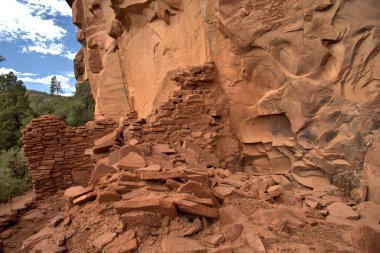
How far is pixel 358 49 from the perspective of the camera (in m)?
3.88

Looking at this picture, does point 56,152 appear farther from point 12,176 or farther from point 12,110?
point 12,110

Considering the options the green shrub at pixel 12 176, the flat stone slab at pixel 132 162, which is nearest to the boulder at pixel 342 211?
the flat stone slab at pixel 132 162

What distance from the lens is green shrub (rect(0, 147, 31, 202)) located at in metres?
7.85

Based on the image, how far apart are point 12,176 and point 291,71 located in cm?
1007

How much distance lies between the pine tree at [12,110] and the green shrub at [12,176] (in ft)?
7.13

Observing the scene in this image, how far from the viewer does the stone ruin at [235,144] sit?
256 centimetres

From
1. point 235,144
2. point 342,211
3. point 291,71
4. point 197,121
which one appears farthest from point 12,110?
point 342,211

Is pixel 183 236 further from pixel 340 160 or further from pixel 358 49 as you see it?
pixel 358 49

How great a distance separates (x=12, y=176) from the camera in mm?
9867

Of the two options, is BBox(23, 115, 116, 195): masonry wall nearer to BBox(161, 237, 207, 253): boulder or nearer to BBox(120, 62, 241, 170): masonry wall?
BBox(120, 62, 241, 170): masonry wall

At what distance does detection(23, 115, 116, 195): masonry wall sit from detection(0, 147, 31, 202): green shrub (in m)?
1.96

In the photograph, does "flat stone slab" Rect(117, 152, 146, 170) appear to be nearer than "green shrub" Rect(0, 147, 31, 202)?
Yes

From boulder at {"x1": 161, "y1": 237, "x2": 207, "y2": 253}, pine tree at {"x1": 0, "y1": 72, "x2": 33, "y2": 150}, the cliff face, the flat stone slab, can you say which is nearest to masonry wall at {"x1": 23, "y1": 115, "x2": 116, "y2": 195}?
the cliff face

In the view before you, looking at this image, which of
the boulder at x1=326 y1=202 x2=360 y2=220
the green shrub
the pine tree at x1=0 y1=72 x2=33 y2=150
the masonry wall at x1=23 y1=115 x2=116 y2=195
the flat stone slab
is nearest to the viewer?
the boulder at x1=326 y1=202 x2=360 y2=220
